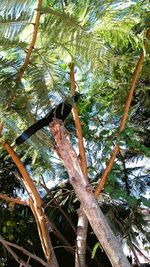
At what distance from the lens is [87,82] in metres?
1.75

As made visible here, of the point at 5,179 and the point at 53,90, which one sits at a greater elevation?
the point at 53,90

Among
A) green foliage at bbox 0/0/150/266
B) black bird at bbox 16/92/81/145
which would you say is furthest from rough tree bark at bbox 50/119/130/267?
green foliage at bbox 0/0/150/266

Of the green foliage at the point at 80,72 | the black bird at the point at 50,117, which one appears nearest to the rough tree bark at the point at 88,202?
the black bird at the point at 50,117

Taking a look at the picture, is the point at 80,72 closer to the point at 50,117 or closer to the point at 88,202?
the point at 50,117

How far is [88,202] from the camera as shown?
1.16 meters

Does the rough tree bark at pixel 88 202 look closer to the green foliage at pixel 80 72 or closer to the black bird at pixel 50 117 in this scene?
the black bird at pixel 50 117

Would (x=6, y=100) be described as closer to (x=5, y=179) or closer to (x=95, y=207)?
(x=95, y=207)

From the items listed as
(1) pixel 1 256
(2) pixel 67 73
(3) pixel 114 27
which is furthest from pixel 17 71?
(1) pixel 1 256

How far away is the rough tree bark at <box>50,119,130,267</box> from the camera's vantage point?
1.07m

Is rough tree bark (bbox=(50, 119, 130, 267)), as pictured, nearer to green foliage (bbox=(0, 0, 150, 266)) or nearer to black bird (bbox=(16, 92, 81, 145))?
black bird (bbox=(16, 92, 81, 145))

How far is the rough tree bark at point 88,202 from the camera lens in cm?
107

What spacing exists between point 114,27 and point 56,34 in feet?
0.72

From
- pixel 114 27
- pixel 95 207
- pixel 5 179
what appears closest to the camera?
pixel 114 27

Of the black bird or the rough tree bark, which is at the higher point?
the black bird
